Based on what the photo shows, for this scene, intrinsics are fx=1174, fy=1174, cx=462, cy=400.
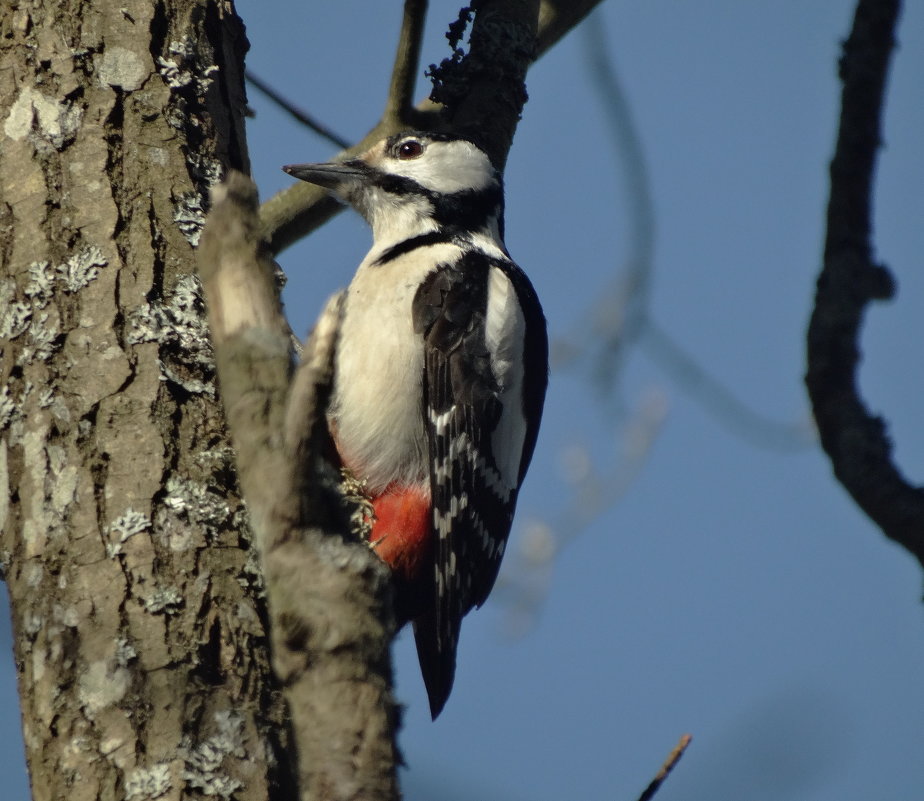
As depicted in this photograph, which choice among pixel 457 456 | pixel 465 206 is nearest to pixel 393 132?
pixel 465 206

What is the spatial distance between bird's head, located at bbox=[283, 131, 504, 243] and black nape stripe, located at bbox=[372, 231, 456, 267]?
0.13 meters

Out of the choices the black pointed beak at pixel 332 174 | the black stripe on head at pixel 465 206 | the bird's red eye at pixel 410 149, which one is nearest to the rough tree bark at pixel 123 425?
the black pointed beak at pixel 332 174

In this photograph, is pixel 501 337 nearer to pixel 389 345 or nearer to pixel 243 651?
pixel 389 345

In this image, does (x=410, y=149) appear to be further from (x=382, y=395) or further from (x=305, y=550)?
(x=305, y=550)

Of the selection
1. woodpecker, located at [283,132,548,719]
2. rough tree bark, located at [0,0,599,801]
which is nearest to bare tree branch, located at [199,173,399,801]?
rough tree bark, located at [0,0,599,801]

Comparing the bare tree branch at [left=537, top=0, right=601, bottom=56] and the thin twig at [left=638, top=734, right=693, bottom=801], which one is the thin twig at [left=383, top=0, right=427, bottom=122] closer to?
the bare tree branch at [left=537, top=0, right=601, bottom=56]

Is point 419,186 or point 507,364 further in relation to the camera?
point 419,186

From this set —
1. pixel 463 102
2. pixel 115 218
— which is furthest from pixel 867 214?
pixel 115 218

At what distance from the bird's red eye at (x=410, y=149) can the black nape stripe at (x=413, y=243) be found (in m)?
0.32

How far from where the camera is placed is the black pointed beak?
4188 millimetres

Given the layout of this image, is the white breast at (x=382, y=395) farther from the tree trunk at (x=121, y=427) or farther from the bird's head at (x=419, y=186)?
the tree trunk at (x=121, y=427)

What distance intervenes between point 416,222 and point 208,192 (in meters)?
1.78

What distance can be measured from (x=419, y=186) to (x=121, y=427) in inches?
92.2

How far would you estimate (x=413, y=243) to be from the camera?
426 centimetres
